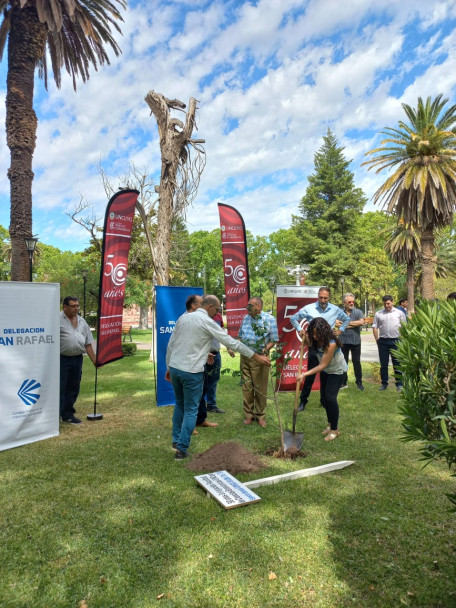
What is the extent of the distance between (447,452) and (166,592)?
1821mm

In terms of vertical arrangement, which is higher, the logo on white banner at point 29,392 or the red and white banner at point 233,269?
the red and white banner at point 233,269

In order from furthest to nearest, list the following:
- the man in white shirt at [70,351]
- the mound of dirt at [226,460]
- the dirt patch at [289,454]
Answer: the man in white shirt at [70,351], the dirt patch at [289,454], the mound of dirt at [226,460]

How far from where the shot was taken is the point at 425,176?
15.8 m

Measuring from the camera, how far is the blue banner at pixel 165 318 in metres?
6.92

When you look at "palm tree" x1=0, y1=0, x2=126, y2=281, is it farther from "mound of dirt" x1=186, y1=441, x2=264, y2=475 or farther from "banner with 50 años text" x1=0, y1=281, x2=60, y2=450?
"mound of dirt" x1=186, y1=441, x2=264, y2=475

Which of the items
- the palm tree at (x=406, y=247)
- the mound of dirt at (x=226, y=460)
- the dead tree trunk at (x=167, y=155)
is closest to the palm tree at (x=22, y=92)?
the dead tree trunk at (x=167, y=155)

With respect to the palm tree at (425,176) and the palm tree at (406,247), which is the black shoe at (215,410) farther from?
the palm tree at (406,247)

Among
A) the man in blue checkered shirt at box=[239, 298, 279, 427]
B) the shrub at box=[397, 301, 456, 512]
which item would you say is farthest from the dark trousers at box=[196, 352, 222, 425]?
the shrub at box=[397, 301, 456, 512]

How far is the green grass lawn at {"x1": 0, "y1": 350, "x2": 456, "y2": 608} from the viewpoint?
91.5 inches

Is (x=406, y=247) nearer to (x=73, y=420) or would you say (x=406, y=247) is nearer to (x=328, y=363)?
(x=328, y=363)

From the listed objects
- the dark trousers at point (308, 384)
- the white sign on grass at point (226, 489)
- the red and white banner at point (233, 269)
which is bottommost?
the white sign on grass at point (226, 489)

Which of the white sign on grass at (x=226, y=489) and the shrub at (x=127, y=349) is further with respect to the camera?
the shrub at (x=127, y=349)

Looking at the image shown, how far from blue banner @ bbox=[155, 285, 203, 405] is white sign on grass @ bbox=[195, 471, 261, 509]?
3379 mm

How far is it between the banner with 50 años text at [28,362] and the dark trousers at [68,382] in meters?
0.44
